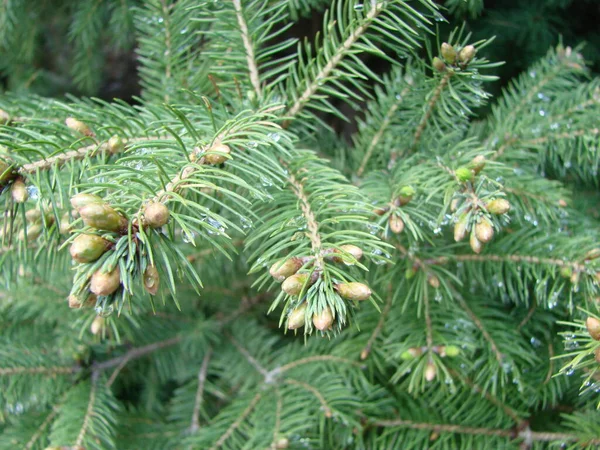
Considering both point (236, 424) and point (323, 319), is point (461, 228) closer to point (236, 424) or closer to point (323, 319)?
point (323, 319)

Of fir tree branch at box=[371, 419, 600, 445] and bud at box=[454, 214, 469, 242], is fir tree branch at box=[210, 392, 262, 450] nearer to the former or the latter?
fir tree branch at box=[371, 419, 600, 445]

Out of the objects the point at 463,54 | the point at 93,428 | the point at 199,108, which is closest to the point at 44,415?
the point at 93,428

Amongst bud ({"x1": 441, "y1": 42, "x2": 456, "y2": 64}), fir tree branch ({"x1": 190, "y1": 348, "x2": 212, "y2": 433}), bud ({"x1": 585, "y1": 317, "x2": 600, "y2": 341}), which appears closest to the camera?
bud ({"x1": 585, "y1": 317, "x2": 600, "y2": 341})

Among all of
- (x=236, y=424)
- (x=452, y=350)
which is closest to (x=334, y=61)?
(x=452, y=350)

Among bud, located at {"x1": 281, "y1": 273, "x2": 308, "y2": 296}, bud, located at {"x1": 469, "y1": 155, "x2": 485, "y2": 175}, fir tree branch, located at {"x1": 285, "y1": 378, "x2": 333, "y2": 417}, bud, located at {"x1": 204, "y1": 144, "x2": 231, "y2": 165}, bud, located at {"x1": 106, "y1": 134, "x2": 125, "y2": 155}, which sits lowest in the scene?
fir tree branch, located at {"x1": 285, "y1": 378, "x2": 333, "y2": 417}

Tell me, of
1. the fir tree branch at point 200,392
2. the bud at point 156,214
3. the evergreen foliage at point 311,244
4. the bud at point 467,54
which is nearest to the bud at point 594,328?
the evergreen foliage at point 311,244

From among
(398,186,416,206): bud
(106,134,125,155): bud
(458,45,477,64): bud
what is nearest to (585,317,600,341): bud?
(398,186,416,206): bud

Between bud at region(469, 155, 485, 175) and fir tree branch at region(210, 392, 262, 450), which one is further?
fir tree branch at region(210, 392, 262, 450)
